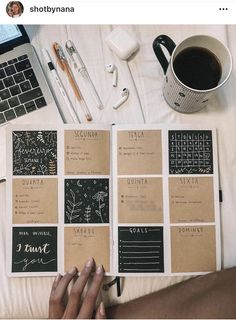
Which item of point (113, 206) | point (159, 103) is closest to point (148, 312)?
point (113, 206)

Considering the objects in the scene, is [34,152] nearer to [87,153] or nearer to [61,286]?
[87,153]

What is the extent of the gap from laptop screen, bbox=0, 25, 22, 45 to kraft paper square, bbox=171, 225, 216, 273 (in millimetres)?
394

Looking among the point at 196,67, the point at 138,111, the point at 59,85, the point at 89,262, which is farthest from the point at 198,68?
the point at 89,262

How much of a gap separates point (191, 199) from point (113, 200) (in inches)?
4.9

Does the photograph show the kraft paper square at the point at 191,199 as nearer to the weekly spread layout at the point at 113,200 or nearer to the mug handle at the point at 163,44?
the weekly spread layout at the point at 113,200

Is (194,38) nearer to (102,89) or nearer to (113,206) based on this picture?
(102,89)

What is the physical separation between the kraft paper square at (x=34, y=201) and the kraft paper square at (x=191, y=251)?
20cm

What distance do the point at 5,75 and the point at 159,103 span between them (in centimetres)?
25

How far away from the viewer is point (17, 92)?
0.68 meters

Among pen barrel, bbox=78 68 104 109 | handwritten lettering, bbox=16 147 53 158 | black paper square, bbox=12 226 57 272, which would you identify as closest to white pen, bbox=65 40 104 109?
pen barrel, bbox=78 68 104 109

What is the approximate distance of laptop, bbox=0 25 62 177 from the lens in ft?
2.22

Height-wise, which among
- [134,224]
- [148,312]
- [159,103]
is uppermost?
[159,103]
